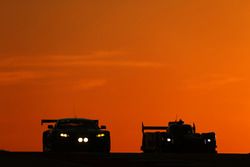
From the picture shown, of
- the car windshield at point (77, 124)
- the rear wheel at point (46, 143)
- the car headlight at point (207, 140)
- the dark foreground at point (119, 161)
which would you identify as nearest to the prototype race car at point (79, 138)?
the car windshield at point (77, 124)

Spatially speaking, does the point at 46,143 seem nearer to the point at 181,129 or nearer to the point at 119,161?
the point at 181,129

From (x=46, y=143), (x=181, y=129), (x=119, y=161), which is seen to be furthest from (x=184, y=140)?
(x=119, y=161)

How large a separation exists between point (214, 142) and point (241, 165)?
27.7 m

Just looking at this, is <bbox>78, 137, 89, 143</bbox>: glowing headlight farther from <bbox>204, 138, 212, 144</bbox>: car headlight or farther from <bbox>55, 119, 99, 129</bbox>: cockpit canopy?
<bbox>204, 138, 212, 144</bbox>: car headlight

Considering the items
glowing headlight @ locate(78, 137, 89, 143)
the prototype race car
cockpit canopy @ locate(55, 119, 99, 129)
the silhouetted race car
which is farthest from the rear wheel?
the silhouetted race car

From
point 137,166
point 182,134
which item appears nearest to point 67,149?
point 182,134

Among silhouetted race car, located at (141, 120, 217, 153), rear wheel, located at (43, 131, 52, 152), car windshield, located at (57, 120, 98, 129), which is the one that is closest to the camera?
car windshield, located at (57, 120, 98, 129)

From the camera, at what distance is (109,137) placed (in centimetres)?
3491

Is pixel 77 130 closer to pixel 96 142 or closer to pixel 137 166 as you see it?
pixel 96 142

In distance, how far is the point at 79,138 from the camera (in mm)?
34625

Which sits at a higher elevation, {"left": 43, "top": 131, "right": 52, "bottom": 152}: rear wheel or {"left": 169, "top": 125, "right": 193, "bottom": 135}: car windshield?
{"left": 169, "top": 125, "right": 193, "bottom": 135}: car windshield

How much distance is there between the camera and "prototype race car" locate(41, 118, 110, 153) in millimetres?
34500

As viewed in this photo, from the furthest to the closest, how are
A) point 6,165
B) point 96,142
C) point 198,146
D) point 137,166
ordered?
point 198,146, point 96,142, point 137,166, point 6,165

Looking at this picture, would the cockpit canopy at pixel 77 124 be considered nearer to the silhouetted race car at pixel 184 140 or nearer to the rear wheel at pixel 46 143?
the rear wheel at pixel 46 143
